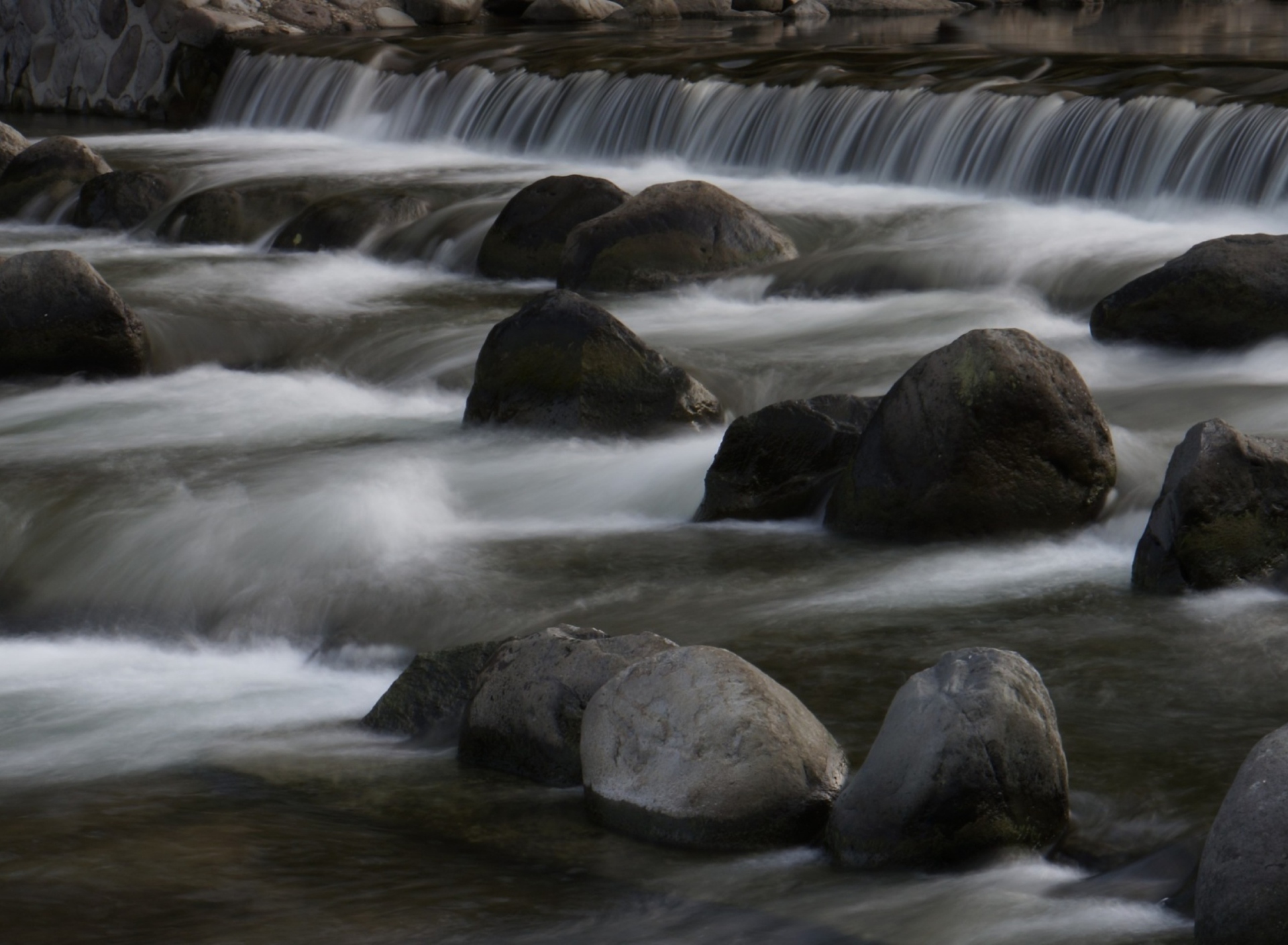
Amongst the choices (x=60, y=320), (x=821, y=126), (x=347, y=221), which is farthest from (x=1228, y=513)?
(x=821, y=126)

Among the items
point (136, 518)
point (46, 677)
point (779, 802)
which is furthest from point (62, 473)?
point (779, 802)

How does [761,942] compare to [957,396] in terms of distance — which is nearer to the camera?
[761,942]

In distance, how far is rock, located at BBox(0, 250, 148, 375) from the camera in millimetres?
8547

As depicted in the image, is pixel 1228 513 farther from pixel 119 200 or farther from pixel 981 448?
pixel 119 200

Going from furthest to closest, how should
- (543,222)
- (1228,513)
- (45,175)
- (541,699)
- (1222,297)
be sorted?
(45,175), (543,222), (1222,297), (1228,513), (541,699)

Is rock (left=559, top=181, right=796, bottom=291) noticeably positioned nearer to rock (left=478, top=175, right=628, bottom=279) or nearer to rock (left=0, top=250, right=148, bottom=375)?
rock (left=478, top=175, right=628, bottom=279)

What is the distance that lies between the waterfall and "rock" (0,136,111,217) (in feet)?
9.55

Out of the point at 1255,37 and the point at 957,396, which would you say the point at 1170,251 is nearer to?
the point at 957,396

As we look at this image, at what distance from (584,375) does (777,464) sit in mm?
1213

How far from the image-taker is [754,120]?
13.2 m

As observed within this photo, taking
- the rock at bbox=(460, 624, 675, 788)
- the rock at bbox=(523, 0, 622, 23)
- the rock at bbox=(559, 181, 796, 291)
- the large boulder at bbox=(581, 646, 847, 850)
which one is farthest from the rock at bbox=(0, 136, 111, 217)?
the large boulder at bbox=(581, 646, 847, 850)

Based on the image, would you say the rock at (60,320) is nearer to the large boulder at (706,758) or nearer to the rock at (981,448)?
the rock at (981,448)

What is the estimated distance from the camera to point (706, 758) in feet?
13.2

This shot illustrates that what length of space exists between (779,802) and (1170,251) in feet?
20.8
